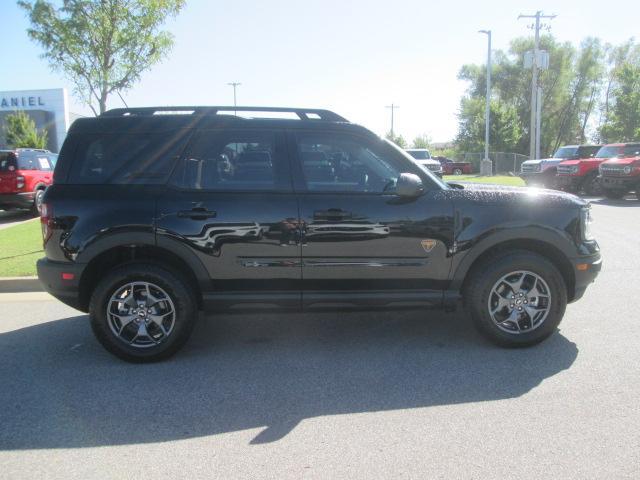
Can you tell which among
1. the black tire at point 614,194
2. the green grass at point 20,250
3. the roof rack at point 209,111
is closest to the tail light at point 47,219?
the roof rack at point 209,111

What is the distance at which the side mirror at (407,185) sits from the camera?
3961 millimetres

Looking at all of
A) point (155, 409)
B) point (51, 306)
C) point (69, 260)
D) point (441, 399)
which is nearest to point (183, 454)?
point (155, 409)

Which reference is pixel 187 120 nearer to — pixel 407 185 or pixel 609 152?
pixel 407 185

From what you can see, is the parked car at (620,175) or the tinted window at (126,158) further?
the parked car at (620,175)

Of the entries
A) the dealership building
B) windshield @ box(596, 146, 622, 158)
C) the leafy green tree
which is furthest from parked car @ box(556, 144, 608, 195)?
the dealership building

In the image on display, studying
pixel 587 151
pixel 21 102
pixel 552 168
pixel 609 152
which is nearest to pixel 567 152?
pixel 587 151

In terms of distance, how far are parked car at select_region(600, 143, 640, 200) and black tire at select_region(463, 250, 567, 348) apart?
14.0 meters

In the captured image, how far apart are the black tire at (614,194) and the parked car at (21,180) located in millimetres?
16431

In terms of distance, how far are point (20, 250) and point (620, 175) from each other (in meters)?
16.2

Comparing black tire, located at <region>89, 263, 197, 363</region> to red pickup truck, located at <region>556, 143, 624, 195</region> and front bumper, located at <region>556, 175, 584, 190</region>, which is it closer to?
red pickup truck, located at <region>556, 143, 624, 195</region>

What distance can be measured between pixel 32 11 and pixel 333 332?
14857mm

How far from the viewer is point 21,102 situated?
1802 inches

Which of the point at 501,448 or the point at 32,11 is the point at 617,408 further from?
the point at 32,11

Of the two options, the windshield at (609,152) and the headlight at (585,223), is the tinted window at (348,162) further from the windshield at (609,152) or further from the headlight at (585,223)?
the windshield at (609,152)
